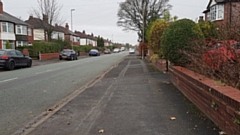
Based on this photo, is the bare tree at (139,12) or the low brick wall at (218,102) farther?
the bare tree at (139,12)

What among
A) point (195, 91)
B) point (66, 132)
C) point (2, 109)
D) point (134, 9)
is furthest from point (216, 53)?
point (134, 9)

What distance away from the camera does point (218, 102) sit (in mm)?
4234

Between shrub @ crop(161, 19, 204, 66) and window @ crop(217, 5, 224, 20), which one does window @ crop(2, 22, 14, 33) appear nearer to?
window @ crop(217, 5, 224, 20)

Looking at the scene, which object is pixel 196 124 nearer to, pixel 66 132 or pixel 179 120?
pixel 179 120

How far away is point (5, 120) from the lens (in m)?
5.37

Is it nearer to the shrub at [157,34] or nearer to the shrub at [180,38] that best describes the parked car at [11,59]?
the shrub at [157,34]

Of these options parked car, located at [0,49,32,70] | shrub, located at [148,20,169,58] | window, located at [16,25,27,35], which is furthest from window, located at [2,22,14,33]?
shrub, located at [148,20,169,58]

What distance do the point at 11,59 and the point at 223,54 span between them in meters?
17.2

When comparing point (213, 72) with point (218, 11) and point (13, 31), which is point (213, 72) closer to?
point (218, 11)

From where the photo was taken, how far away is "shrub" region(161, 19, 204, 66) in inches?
365

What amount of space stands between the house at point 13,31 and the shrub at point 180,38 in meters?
31.3

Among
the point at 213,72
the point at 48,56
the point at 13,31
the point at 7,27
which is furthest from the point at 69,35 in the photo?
the point at 213,72

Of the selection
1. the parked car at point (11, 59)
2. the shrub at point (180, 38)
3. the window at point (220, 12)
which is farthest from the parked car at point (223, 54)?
the window at point (220, 12)

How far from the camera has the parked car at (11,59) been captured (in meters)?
18.5
